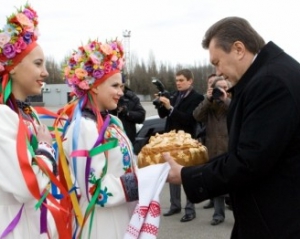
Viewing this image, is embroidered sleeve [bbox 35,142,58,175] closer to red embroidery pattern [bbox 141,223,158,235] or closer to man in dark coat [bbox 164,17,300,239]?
red embroidery pattern [bbox 141,223,158,235]

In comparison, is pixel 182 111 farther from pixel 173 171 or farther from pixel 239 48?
pixel 239 48

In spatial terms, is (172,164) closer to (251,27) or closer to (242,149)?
(242,149)

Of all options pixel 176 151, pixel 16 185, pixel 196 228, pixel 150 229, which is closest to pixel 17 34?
pixel 16 185

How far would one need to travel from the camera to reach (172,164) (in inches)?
106

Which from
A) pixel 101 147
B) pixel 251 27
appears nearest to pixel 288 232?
pixel 251 27

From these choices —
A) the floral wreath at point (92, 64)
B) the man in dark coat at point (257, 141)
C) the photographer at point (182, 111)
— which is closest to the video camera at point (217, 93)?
the photographer at point (182, 111)

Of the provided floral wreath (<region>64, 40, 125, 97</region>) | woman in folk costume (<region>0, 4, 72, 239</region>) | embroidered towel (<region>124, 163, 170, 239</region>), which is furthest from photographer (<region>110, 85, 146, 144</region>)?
embroidered towel (<region>124, 163, 170, 239</region>)

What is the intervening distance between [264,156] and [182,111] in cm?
443

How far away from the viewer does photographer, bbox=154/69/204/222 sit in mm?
6570

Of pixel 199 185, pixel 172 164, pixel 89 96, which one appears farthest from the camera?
pixel 89 96

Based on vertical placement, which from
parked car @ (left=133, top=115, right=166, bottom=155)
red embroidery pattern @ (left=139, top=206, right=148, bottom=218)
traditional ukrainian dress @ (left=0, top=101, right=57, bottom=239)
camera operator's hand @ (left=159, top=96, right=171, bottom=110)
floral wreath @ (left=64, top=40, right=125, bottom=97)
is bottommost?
parked car @ (left=133, top=115, right=166, bottom=155)

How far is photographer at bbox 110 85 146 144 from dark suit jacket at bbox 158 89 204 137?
0.53m

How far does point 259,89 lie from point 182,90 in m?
4.60

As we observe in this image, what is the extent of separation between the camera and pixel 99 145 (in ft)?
10.3
